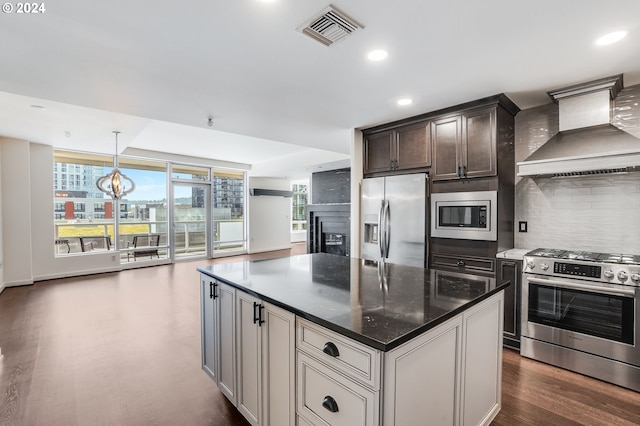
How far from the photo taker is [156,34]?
74.2 inches

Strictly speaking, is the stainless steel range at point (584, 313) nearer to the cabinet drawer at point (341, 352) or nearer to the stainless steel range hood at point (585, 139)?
the stainless steel range hood at point (585, 139)

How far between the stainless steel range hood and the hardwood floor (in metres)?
1.78

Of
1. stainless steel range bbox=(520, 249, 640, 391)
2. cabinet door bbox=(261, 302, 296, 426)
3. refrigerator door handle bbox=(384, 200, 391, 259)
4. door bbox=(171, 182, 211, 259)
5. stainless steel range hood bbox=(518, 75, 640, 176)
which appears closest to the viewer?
cabinet door bbox=(261, 302, 296, 426)

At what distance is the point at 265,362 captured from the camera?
1.65 m

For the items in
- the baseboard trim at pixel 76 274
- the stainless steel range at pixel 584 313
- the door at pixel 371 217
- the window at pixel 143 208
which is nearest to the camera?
the stainless steel range at pixel 584 313

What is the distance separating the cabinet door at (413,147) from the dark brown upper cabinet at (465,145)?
97mm

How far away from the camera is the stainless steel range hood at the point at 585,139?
2523 mm

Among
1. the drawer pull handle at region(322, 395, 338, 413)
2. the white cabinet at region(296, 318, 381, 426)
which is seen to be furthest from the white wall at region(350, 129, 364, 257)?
the drawer pull handle at region(322, 395, 338, 413)

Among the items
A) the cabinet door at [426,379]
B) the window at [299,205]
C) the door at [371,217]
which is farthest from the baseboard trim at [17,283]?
the window at [299,205]

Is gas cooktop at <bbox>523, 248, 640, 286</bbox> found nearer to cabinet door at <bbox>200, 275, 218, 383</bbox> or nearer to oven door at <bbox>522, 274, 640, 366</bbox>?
oven door at <bbox>522, 274, 640, 366</bbox>

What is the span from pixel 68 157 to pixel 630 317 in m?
8.79

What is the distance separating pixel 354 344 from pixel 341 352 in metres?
0.10

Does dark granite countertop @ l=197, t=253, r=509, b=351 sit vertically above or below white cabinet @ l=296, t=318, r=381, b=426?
above

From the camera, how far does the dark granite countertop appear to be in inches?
47.2
